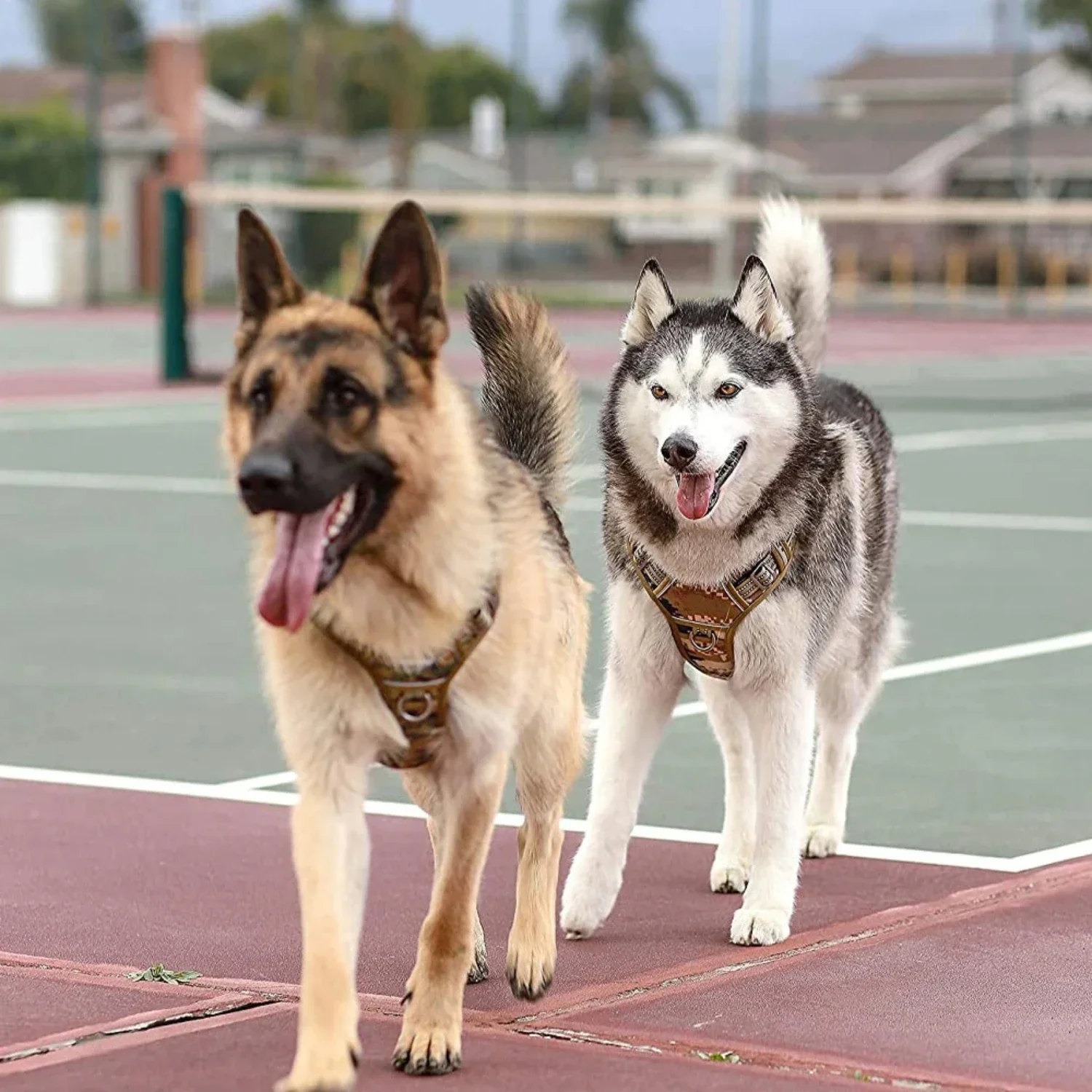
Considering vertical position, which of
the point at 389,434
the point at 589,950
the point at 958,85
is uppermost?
the point at 958,85

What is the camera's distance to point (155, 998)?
18.2 ft

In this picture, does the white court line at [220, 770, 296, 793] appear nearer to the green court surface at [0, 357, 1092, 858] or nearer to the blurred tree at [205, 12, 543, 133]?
the green court surface at [0, 357, 1092, 858]

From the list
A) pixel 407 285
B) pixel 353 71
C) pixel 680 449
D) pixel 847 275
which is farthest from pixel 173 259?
pixel 353 71

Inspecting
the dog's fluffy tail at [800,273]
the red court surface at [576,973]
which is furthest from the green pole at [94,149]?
the red court surface at [576,973]

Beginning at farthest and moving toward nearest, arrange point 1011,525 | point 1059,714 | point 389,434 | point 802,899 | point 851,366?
1. point 851,366
2. point 1011,525
3. point 1059,714
4. point 802,899
5. point 389,434

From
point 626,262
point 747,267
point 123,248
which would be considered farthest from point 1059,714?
point 626,262

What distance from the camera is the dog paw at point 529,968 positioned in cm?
568

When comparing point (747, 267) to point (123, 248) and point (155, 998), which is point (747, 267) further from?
point (123, 248)

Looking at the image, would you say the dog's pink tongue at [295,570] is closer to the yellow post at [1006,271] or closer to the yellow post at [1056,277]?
the yellow post at [1056,277]

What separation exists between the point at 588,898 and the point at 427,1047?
1333 mm

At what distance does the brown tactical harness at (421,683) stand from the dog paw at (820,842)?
2277mm

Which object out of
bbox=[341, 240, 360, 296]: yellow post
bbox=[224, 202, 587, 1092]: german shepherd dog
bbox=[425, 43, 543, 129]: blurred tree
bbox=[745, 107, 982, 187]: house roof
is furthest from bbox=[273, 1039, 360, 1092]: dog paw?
bbox=[425, 43, 543, 129]: blurred tree

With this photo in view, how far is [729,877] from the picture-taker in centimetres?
682

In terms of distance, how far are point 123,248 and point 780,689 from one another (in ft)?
179
